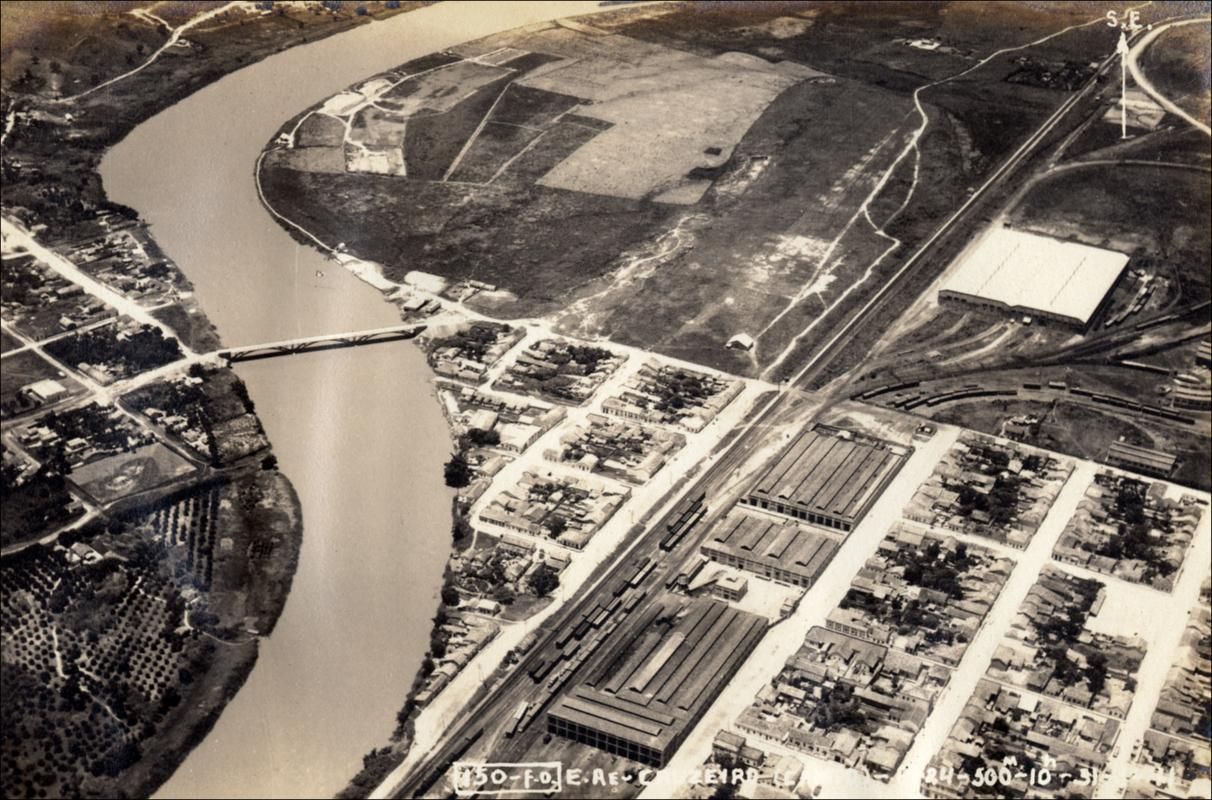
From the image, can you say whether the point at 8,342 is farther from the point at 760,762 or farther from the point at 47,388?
the point at 760,762

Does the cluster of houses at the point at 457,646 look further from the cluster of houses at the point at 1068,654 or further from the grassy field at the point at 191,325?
the grassy field at the point at 191,325

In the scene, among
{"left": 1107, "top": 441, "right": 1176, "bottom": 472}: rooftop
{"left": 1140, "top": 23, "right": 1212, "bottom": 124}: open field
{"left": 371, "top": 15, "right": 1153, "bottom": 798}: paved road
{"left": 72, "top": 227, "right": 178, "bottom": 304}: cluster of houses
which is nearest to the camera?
{"left": 371, "top": 15, "right": 1153, "bottom": 798}: paved road

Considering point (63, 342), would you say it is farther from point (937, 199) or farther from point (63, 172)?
point (937, 199)

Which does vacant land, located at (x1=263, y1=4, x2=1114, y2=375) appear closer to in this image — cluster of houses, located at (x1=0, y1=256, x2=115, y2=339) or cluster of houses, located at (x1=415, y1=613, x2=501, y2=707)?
cluster of houses, located at (x1=0, y1=256, x2=115, y2=339)

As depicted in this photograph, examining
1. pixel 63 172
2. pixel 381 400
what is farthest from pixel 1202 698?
pixel 63 172

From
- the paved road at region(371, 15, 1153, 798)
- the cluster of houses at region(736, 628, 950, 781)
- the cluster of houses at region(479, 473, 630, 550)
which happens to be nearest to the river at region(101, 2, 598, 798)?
the paved road at region(371, 15, 1153, 798)

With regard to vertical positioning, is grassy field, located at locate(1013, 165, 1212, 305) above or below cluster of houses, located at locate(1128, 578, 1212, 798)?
above
